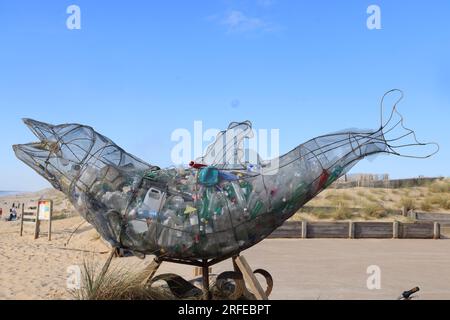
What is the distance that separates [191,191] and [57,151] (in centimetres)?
164

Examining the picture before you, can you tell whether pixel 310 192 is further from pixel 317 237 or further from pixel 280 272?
pixel 317 237

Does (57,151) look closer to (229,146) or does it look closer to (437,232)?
(229,146)

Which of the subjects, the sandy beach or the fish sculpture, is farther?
the sandy beach

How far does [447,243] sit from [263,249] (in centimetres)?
754

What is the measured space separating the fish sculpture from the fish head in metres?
0.01

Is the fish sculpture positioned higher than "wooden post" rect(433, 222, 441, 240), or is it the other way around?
the fish sculpture

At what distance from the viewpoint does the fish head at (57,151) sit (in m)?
5.84

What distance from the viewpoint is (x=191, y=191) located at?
570cm

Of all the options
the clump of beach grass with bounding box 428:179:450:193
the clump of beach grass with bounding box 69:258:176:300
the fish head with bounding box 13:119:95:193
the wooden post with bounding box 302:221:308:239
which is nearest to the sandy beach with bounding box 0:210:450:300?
the wooden post with bounding box 302:221:308:239

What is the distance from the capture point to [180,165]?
626cm

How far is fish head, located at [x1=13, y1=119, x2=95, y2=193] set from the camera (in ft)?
19.1

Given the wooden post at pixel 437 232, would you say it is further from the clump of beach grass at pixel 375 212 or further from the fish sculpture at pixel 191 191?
the fish sculpture at pixel 191 191

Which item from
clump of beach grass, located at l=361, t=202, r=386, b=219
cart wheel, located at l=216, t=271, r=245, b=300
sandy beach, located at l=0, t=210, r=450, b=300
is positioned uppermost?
clump of beach grass, located at l=361, t=202, r=386, b=219

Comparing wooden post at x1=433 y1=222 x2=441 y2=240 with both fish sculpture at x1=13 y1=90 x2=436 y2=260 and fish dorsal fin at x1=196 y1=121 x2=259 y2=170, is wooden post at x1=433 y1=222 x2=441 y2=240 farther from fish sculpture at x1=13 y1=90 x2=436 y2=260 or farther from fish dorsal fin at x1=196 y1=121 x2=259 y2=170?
fish sculpture at x1=13 y1=90 x2=436 y2=260
